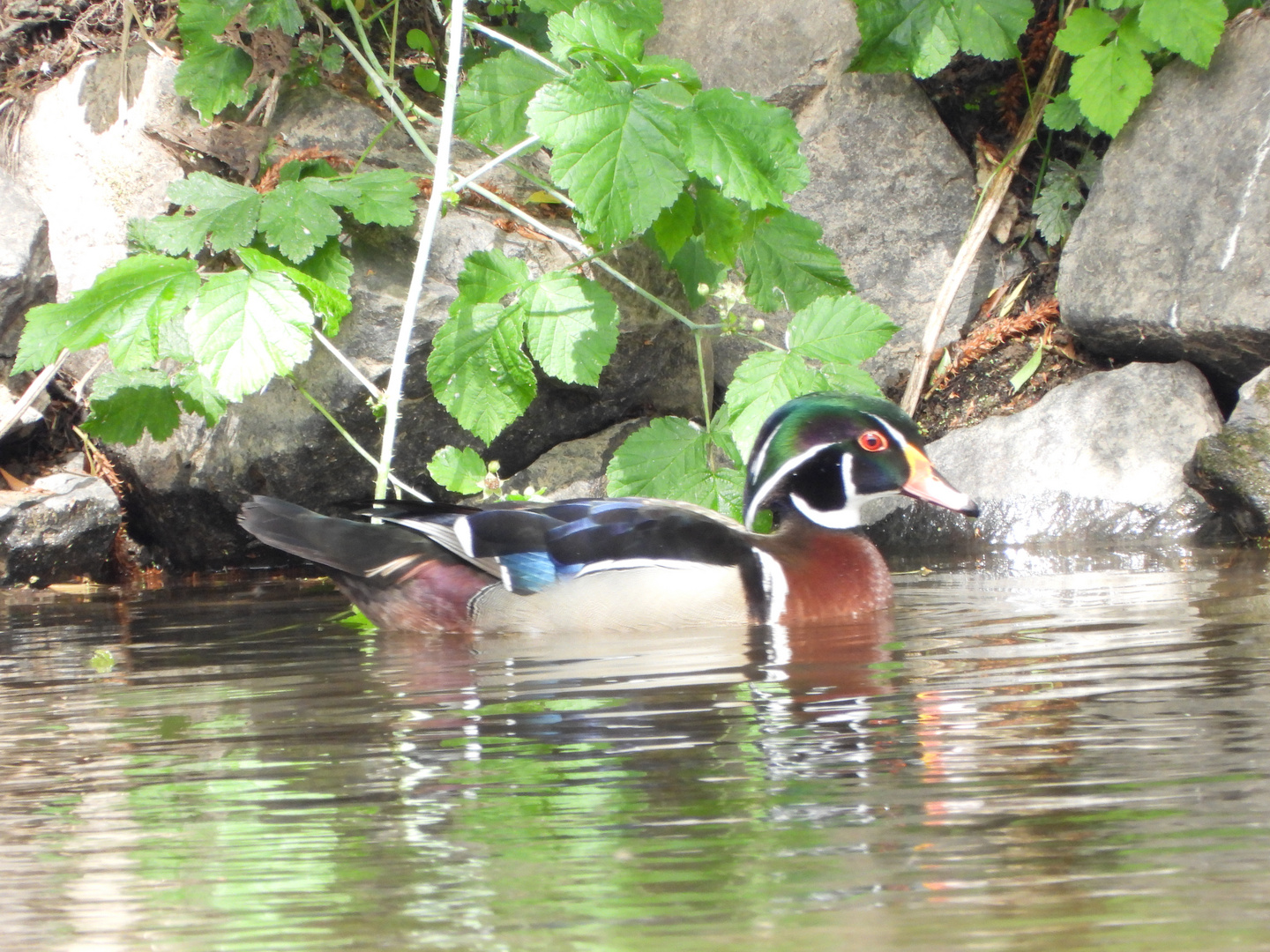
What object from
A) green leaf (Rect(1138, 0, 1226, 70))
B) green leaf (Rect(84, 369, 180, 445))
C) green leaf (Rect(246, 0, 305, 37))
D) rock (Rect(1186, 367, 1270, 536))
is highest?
green leaf (Rect(246, 0, 305, 37))

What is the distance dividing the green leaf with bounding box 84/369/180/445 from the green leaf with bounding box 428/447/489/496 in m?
1.09

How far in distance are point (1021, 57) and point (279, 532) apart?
472 centimetres

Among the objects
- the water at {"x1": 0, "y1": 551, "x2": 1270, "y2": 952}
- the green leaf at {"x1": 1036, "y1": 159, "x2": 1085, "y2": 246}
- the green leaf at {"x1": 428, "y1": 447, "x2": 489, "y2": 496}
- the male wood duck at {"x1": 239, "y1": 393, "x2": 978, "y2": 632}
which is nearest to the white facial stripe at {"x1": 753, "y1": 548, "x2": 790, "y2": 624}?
the male wood duck at {"x1": 239, "y1": 393, "x2": 978, "y2": 632}

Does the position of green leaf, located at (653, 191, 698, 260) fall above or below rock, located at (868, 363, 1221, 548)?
above

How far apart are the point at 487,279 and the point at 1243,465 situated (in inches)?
117

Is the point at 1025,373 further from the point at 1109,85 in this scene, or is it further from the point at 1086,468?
the point at 1109,85

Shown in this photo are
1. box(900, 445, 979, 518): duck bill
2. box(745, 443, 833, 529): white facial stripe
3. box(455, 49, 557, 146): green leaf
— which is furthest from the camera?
box(455, 49, 557, 146): green leaf

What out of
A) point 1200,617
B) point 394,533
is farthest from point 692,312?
point 1200,617

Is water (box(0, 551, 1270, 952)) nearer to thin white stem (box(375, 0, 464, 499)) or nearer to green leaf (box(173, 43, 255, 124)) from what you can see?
thin white stem (box(375, 0, 464, 499))

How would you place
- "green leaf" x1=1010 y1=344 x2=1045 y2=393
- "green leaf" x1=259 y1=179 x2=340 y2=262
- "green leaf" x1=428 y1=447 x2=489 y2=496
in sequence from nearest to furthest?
"green leaf" x1=428 y1=447 x2=489 y2=496 → "green leaf" x1=259 y1=179 x2=340 y2=262 → "green leaf" x1=1010 y1=344 x2=1045 y2=393

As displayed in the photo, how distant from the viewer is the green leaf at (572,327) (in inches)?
185

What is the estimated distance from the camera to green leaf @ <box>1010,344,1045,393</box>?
6773mm

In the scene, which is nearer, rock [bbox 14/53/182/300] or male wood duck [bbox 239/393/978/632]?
male wood duck [bbox 239/393/978/632]

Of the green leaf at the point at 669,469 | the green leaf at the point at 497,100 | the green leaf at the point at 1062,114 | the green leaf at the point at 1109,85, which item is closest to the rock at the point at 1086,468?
the green leaf at the point at 1109,85
